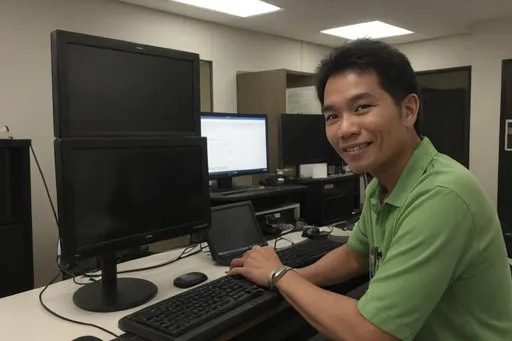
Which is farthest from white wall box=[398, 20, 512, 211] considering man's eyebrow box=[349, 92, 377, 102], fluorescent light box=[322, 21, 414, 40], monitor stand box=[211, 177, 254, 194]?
man's eyebrow box=[349, 92, 377, 102]

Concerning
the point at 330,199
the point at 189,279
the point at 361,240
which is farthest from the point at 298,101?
the point at 189,279

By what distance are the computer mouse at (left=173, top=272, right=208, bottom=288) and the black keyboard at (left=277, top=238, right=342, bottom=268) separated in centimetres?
29

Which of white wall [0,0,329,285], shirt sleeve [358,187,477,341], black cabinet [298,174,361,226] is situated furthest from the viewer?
black cabinet [298,174,361,226]

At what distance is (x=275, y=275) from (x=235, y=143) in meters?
1.80

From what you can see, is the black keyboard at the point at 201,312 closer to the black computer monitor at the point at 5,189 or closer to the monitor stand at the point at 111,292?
the monitor stand at the point at 111,292

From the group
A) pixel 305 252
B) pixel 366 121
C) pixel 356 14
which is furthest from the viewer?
pixel 356 14

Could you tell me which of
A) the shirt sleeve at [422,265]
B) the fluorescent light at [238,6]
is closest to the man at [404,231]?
the shirt sleeve at [422,265]

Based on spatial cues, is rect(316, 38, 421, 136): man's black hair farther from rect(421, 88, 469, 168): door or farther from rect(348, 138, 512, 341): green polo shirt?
rect(421, 88, 469, 168): door

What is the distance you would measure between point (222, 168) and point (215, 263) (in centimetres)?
130

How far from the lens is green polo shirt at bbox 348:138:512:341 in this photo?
3.04 feet

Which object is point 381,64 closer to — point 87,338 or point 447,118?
point 87,338

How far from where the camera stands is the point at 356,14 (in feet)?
13.5

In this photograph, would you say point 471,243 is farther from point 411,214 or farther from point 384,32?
point 384,32

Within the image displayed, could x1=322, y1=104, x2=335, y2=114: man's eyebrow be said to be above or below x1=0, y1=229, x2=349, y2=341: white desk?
above
